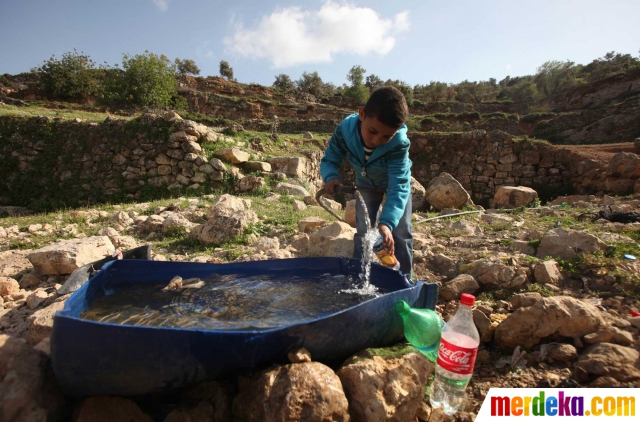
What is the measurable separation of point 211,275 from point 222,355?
3.57 feet

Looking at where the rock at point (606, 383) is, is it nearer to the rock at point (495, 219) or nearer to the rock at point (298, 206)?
the rock at point (495, 219)

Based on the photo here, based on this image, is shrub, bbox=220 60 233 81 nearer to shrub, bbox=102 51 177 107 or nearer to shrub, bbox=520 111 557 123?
shrub, bbox=102 51 177 107

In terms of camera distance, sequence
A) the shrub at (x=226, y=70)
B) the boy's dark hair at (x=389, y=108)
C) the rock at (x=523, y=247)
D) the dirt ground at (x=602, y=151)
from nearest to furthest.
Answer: the boy's dark hair at (x=389, y=108)
the rock at (x=523, y=247)
the dirt ground at (x=602, y=151)
the shrub at (x=226, y=70)

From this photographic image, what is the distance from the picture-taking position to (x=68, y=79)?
19484 millimetres

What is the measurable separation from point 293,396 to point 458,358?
2.50ft

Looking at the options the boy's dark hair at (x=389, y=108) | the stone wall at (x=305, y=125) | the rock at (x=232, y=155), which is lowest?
the rock at (x=232, y=155)

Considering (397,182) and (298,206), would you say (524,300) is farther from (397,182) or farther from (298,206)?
(298,206)

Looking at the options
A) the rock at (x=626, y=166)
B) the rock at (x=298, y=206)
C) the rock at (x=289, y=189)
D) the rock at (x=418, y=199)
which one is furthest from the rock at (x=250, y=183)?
the rock at (x=626, y=166)

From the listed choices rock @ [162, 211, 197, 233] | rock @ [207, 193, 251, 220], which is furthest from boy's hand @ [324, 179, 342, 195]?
rock @ [162, 211, 197, 233]

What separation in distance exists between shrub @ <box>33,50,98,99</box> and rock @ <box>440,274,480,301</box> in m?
23.7

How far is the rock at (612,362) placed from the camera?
1448 millimetres

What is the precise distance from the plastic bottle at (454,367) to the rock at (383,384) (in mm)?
90

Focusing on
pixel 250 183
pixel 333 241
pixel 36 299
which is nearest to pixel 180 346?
pixel 36 299

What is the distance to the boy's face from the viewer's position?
2131 mm
